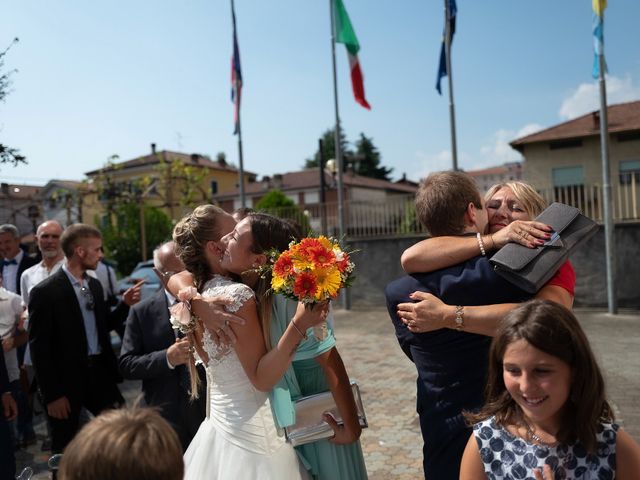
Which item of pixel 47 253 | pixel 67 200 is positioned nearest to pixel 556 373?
pixel 47 253

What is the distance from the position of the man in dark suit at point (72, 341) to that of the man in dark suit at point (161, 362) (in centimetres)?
84

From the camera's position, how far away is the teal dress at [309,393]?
2.52 meters

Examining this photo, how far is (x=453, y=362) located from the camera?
7.38 feet

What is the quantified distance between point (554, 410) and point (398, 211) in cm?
1510

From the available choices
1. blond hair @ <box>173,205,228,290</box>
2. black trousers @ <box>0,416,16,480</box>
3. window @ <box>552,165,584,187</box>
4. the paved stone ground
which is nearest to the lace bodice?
blond hair @ <box>173,205,228,290</box>

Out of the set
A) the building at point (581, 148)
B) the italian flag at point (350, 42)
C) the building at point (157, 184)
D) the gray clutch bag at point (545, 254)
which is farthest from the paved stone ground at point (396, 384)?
the building at point (581, 148)

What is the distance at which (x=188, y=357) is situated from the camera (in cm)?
307

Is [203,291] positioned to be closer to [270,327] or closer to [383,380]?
[270,327]

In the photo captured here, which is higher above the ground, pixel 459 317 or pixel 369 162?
pixel 369 162

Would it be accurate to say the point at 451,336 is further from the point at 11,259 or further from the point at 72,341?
the point at 11,259

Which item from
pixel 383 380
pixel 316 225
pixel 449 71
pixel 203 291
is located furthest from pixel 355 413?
pixel 316 225

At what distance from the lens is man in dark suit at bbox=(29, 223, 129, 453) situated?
4.17 m

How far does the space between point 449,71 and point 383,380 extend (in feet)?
28.5

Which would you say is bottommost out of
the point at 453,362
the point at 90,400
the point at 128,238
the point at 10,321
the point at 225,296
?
the point at 90,400
